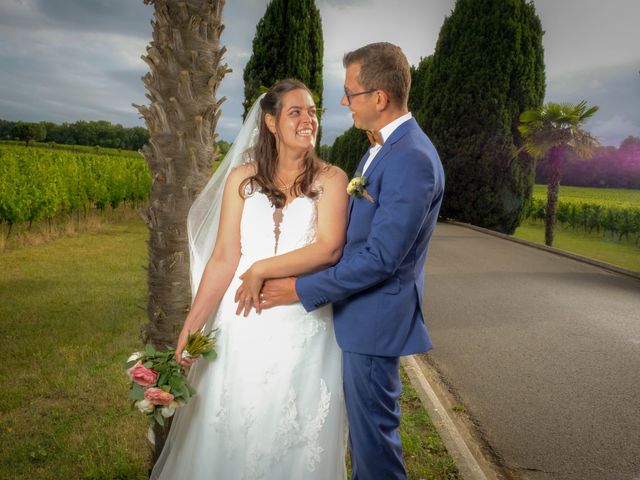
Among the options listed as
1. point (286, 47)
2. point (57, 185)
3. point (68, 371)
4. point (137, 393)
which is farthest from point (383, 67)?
point (286, 47)

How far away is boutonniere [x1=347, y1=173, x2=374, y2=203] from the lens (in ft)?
7.86

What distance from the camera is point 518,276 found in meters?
10.6

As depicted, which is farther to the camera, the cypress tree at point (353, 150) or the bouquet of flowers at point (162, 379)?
the cypress tree at point (353, 150)

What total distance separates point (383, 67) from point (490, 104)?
1987cm

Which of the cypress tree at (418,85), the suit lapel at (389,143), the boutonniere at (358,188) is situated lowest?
the boutonniere at (358,188)

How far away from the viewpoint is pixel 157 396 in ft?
8.09

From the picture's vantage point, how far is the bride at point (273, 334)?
8.73ft

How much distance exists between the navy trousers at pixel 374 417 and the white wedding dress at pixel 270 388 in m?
0.21

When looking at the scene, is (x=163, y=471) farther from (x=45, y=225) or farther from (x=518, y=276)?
(x=45, y=225)

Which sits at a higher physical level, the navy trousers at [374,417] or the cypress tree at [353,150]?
the cypress tree at [353,150]

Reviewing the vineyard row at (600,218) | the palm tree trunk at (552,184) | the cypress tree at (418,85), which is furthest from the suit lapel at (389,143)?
the cypress tree at (418,85)

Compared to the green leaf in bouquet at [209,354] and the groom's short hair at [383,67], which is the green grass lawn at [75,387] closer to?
the green leaf in bouquet at [209,354]

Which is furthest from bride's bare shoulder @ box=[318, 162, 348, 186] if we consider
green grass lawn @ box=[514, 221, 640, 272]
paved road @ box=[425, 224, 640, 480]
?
green grass lawn @ box=[514, 221, 640, 272]

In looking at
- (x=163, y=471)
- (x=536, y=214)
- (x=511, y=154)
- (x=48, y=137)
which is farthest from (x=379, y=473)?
(x=48, y=137)
